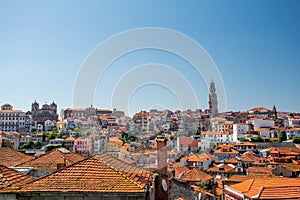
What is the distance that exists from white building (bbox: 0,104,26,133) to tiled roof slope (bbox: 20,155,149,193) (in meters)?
79.5

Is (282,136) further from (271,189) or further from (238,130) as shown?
(271,189)

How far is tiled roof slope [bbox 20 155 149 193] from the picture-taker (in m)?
6.09

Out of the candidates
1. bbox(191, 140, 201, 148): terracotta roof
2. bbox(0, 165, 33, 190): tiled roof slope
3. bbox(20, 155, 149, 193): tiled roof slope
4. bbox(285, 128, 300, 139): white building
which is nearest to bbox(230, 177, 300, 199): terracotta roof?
bbox(20, 155, 149, 193): tiled roof slope

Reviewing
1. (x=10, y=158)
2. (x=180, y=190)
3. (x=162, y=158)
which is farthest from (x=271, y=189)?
(x=10, y=158)

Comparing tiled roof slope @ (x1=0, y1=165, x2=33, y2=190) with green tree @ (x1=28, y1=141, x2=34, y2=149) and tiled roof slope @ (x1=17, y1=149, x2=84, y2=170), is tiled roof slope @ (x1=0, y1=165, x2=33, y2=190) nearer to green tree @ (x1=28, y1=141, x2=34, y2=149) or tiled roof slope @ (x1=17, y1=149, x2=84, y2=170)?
tiled roof slope @ (x1=17, y1=149, x2=84, y2=170)

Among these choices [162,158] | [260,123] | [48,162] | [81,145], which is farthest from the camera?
[260,123]

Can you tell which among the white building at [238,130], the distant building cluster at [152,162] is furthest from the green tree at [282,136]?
the white building at [238,130]

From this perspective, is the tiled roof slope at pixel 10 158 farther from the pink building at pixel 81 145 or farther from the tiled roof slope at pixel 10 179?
the pink building at pixel 81 145

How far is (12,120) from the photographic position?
79.4m

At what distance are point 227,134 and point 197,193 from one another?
43.2m

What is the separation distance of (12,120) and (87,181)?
82.4m

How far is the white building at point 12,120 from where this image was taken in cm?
7852

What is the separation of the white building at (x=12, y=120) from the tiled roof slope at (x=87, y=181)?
79.5 m

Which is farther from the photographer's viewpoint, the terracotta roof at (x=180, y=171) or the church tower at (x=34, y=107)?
the church tower at (x=34, y=107)
